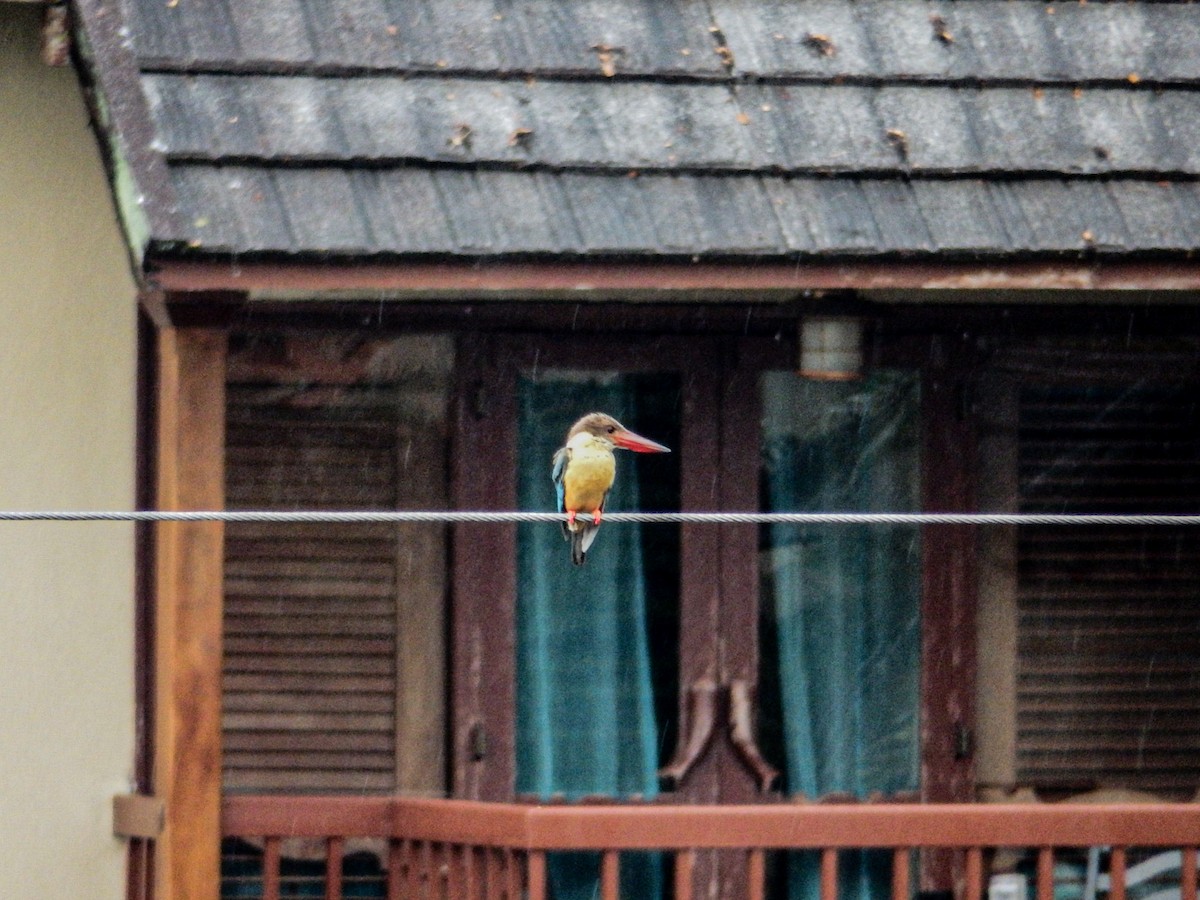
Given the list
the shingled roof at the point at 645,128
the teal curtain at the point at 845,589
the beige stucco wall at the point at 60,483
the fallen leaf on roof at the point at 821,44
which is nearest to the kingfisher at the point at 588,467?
the shingled roof at the point at 645,128

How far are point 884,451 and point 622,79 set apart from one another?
161 centimetres

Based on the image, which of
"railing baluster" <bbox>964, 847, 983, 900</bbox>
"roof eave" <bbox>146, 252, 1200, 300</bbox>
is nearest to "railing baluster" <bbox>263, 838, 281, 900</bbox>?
"roof eave" <bbox>146, 252, 1200, 300</bbox>

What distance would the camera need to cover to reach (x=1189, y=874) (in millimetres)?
6871

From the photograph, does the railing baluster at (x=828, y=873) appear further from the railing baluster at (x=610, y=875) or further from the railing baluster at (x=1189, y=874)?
the railing baluster at (x=1189, y=874)

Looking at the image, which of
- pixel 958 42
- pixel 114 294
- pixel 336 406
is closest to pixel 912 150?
pixel 958 42

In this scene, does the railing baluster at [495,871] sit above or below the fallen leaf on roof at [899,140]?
below

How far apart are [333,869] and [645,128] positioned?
7.97 ft

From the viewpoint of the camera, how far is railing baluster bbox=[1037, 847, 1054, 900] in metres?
6.83

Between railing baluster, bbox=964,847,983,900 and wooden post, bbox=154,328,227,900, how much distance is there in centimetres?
218

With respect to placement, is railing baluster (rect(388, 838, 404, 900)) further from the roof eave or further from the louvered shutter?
the roof eave

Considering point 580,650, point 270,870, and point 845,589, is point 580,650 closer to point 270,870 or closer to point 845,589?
point 845,589

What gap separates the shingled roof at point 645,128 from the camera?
6.69 meters

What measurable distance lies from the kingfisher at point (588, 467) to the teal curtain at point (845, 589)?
104 centimetres

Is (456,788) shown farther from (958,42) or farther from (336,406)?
(958,42)
